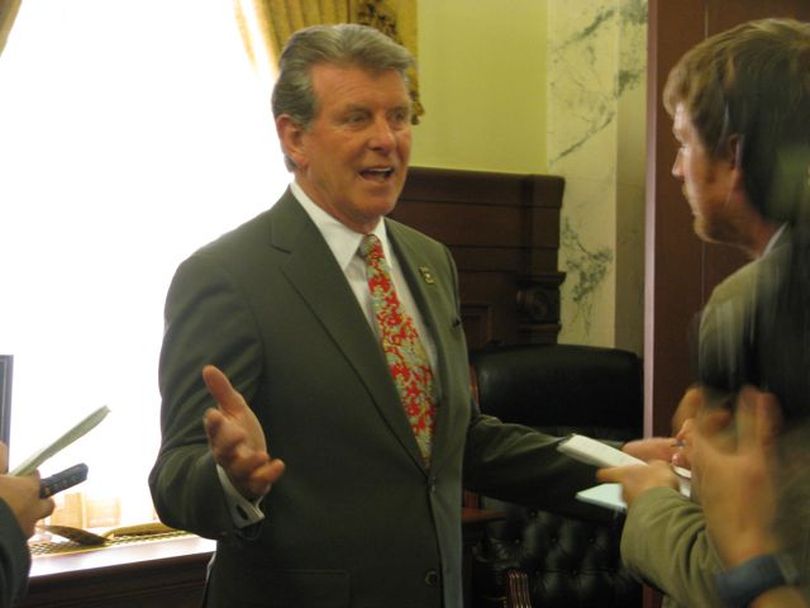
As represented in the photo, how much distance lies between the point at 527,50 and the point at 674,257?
1334 mm

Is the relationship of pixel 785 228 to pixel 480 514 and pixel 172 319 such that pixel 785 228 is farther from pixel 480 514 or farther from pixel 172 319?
pixel 480 514

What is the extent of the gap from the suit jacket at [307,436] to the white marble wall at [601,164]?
2.19 metres

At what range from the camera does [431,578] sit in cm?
191

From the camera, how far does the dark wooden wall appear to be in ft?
13.4

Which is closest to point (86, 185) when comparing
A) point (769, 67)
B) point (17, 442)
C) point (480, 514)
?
point (17, 442)

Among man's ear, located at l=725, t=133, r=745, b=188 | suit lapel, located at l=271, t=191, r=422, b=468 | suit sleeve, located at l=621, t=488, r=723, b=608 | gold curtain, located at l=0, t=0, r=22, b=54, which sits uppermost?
gold curtain, located at l=0, t=0, r=22, b=54

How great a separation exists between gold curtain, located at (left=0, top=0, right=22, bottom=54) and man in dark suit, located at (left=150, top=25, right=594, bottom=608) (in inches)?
49.8

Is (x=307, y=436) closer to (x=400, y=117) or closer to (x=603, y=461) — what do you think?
(x=603, y=461)

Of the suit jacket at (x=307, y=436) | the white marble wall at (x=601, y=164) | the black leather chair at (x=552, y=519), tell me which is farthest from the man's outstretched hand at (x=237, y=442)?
the white marble wall at (x=601, y=164)

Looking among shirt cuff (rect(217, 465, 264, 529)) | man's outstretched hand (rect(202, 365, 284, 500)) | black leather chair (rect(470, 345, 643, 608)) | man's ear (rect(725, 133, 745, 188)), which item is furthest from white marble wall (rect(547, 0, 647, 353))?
man's ear (rect(725, 133, 745, 188))

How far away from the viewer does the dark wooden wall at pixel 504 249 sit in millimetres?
4078

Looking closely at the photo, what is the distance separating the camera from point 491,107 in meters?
4.18

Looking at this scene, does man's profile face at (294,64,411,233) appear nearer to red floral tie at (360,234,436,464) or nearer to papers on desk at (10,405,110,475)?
red floral tie at (360,234,436,464)

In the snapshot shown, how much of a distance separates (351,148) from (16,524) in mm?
909
